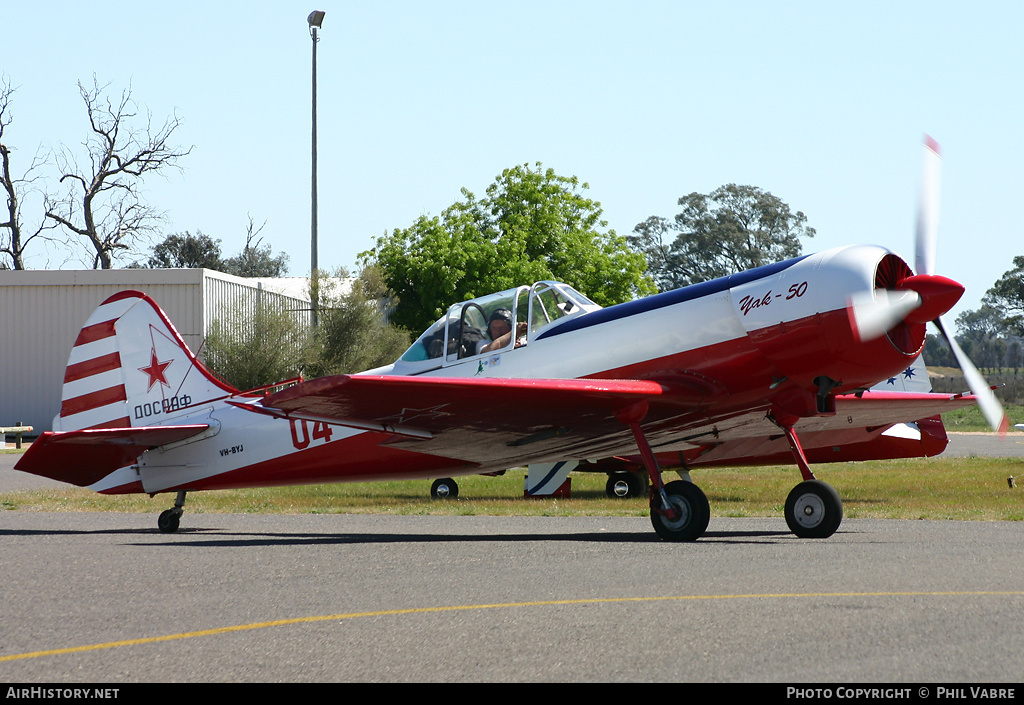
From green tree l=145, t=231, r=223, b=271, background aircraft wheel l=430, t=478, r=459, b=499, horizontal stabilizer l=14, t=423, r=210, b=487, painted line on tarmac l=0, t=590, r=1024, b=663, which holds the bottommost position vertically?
background aircraft wheel l=430, t=478, r=459, b=499

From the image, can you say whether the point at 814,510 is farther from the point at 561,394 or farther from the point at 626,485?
the point at 626,485

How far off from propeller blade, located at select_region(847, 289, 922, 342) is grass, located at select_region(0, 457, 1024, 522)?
4.30 metres

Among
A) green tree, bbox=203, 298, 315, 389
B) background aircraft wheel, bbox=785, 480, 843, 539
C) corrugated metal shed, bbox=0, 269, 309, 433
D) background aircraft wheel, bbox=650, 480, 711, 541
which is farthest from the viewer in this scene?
corrugated metal shed, bbox=0, 269, 309, 433

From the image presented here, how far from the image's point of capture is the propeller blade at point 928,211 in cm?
1035

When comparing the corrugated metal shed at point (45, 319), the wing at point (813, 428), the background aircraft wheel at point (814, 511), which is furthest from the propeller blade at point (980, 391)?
the corrugated metal shed at point (45, 319)

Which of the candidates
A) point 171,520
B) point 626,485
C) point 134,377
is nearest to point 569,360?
point 171,520

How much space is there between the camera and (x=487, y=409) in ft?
33.3

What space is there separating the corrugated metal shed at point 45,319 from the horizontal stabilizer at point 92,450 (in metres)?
25.6

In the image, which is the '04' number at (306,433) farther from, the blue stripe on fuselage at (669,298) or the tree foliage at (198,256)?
the tree foliage at (198,256)

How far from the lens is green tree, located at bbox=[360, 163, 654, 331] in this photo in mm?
46719

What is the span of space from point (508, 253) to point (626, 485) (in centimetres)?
3076

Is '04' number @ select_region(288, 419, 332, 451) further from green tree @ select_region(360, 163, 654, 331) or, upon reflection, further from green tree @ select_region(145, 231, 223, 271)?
green tree @ select_region(145, 231, 223, 271)

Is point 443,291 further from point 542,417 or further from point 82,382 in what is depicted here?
point 542,417

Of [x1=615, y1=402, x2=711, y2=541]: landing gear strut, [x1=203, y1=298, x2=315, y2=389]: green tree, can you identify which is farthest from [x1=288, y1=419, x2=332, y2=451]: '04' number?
[x1=203, y1=298, x2=315, y2=389]: green tree
